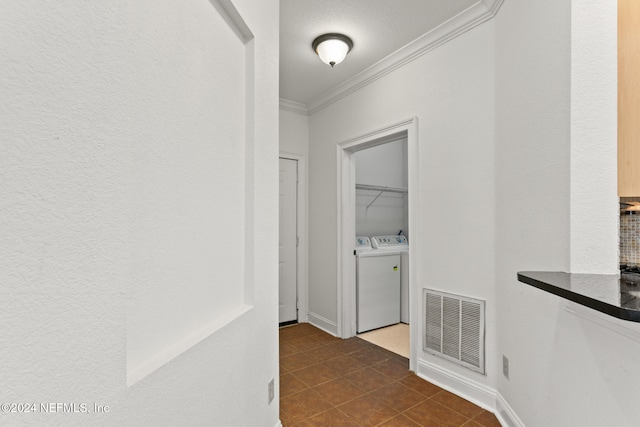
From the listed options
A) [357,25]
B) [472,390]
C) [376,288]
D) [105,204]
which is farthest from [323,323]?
[105,204]

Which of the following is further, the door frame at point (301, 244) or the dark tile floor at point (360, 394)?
the door frame at point (301, 244)

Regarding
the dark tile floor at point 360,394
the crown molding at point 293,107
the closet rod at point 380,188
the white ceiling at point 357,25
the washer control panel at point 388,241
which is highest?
the white ceiling at point 357,25

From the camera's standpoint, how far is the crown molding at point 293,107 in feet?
12.5

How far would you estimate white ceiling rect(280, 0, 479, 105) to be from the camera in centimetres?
218

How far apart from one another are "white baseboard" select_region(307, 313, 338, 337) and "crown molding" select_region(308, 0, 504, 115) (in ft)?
8.44

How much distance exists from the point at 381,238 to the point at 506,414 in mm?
2497

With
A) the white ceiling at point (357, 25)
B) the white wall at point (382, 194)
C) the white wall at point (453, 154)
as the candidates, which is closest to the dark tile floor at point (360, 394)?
the white wall at point (453, 154)

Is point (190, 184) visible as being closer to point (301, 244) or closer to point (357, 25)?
point (357, 25)

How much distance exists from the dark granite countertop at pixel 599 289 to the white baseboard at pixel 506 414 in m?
1.01

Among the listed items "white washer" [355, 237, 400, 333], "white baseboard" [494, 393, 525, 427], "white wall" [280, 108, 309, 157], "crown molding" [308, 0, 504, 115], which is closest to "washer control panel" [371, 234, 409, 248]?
"white washer" [355, 237, 400, 333]

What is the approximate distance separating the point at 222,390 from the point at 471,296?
5.92 feet

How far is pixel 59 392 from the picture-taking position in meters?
0.58

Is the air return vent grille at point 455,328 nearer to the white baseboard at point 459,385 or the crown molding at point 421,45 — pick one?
the white baseboard at point 459,385

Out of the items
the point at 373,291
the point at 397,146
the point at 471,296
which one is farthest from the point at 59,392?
the point at 397,146
